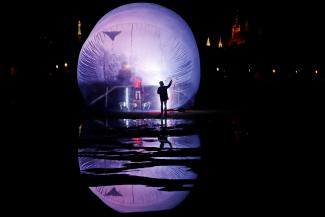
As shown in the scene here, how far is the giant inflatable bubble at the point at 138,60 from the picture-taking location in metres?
22.6

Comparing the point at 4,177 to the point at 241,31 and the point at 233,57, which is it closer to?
the point at 233,57

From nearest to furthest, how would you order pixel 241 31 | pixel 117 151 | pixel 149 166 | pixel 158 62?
pixel 149 166
pixel 117 151
pixel 158 62
pixel 241 31

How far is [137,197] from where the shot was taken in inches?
223

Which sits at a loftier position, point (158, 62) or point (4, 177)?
point (158, 62)

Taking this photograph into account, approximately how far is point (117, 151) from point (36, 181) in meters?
3.25

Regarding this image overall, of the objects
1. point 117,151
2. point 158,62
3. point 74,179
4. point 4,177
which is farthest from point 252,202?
point 158,62

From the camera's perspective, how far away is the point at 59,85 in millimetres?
35625

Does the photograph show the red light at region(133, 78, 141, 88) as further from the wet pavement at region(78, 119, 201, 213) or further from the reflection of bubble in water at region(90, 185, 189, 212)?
the reflection of bubble in water at region(90, 185, 189, 212)

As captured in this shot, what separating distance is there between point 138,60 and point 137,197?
758 inches

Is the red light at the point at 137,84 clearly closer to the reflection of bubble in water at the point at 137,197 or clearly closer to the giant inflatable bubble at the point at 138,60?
the giant inflatable bubble at the point at 138,60

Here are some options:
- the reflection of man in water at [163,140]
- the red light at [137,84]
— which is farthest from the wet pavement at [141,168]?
the red light at [137,84]

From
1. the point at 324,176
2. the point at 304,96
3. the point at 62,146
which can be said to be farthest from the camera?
the point at 304,96

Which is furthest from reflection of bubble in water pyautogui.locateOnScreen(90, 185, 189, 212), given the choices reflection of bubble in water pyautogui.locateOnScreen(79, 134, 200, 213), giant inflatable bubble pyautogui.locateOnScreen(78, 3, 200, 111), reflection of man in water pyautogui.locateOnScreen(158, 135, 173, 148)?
giant inflatable bubble pyautogui.locateOnScreen(78, 3, 200, 111)

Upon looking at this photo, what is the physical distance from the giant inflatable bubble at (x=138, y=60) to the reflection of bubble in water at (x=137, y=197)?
651 inches
